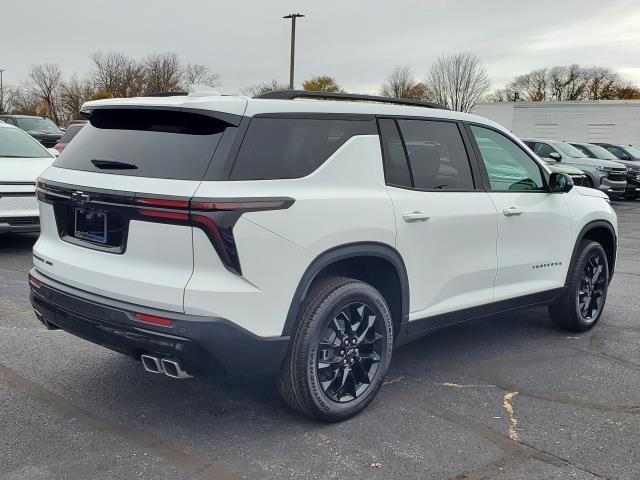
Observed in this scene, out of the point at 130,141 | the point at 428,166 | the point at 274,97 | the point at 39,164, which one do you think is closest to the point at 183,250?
the point at 130,141

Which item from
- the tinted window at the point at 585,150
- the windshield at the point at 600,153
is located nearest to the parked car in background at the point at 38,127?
the tinted window at the point at 585,150

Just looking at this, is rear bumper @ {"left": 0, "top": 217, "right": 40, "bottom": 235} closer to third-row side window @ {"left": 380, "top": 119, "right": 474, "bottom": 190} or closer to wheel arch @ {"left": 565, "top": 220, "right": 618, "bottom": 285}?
third-row side window @ {"left": 380, "top": 119, "right": 474, "bottom": 190}

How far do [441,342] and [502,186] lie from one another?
1.33m

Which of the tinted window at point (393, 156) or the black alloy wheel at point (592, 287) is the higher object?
the tinted window at point (393, 156)

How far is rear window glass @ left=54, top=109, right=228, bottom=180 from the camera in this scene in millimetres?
3340

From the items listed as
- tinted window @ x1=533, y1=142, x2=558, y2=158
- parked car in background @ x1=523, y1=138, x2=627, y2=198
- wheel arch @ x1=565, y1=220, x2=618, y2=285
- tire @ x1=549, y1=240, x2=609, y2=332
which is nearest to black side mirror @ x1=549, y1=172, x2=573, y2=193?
wheel arch @ x1=565, y1=220, x2=618, y2=285

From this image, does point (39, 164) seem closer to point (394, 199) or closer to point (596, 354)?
point (394, 199)

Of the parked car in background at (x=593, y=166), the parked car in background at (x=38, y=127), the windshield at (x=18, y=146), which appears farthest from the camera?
the parked car in background at (x=38, y=127)

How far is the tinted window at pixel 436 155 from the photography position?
167 inches

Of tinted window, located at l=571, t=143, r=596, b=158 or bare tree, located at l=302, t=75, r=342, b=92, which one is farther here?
bare tree, located at l=302, t=75, r=342, b=92

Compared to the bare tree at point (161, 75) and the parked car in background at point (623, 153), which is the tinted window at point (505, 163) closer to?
the parked car in background at point (623, 153)

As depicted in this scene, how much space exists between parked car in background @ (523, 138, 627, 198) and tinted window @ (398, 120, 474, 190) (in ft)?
48.6

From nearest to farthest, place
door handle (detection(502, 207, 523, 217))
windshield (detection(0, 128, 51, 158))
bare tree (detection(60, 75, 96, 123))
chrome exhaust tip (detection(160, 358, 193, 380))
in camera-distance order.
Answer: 1. chrome exhaust tip (detection(160, 358, 193, 380))
2. door handle (detection(502, 207, 523, 217))
3. windshield (detection(0, 128, 51, 158))
4. bare tree (detection(60, 75, 96, 123))

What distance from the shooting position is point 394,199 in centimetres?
395
